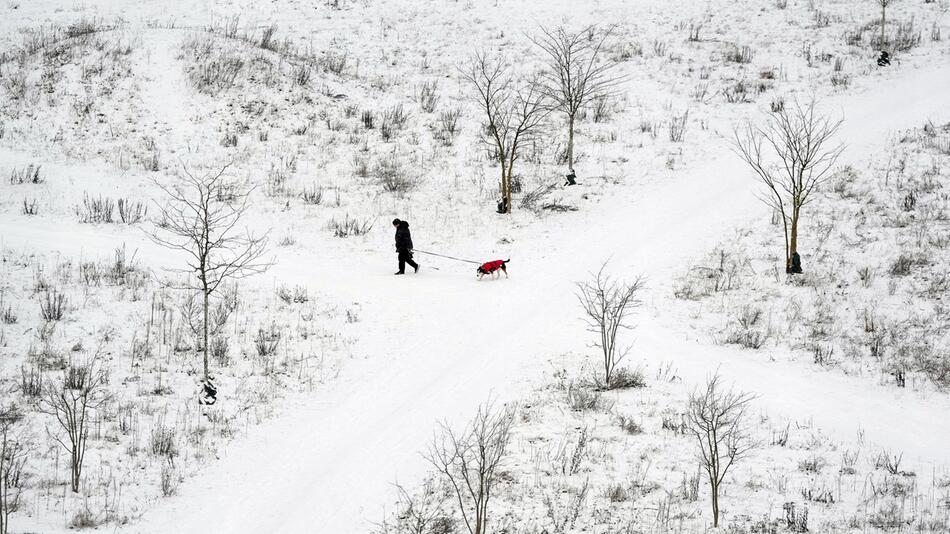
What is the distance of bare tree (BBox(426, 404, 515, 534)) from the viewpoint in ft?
29.8

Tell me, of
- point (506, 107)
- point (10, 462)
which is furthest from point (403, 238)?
point (506, 107)

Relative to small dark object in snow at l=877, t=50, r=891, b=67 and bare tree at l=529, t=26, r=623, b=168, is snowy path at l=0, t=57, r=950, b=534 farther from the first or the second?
bare tree at l=529, t=26, r=623, b=168

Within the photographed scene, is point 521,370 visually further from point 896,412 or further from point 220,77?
point 220,77

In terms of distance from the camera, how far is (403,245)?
18.3 m

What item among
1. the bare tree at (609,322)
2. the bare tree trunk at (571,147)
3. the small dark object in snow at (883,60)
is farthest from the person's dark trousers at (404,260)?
the small dark object in snow at (883,60)

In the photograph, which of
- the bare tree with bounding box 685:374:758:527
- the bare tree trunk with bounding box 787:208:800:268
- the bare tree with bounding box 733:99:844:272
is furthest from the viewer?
the bare tree with bounding box 733:99:844:272

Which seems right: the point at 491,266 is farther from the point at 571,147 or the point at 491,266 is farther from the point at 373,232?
the point at 571,147

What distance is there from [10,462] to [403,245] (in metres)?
10.6

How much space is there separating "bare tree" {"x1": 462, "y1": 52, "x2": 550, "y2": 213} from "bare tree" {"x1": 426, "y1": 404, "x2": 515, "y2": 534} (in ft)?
37.2

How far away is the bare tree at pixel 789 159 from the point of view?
18109 mm

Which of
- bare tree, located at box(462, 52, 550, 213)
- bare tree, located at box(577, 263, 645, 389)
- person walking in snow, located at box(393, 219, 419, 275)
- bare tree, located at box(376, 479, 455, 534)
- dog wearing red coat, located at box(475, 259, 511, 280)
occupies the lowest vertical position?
bare tree, located at box(376, 479, 455, 534)

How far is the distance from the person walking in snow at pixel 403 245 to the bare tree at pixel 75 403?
7.45 metres

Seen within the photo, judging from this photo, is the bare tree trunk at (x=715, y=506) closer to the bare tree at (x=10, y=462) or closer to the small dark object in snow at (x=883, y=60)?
the bare tree at (x=10, y=462)

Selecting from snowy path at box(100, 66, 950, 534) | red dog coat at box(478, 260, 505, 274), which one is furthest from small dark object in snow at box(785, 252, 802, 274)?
red dog coat at box(478, 260, 505, 274)
